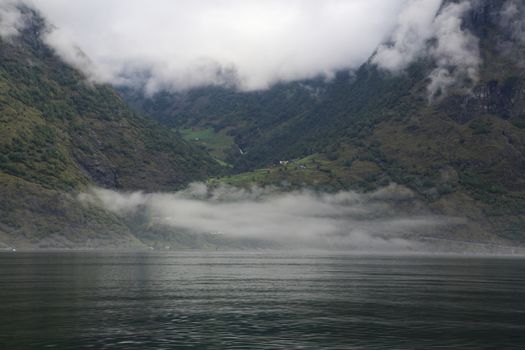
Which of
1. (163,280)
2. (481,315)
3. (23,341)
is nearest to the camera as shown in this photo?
(23,341)

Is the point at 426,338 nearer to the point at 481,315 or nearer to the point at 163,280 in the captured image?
the point at 481,315

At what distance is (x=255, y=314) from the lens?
9144 centimetres

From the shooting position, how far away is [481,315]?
91.4 meters

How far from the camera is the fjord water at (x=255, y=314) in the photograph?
68.4 meters

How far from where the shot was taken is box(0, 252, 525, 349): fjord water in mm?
68375

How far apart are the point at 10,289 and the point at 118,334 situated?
5462 cm

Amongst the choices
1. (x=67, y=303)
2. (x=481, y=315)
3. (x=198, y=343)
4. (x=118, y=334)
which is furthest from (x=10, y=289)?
(x=481, y=315)

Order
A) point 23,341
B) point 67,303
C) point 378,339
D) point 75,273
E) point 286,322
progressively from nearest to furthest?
1. point 23,341
2. point 378,339
3. point 286,322
4. point 67,303
5. point 75,273

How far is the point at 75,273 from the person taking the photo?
162 metres

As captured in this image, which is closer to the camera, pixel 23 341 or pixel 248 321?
pixel 23 341

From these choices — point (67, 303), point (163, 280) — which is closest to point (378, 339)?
point (67, 303)

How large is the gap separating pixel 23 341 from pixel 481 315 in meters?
62.1

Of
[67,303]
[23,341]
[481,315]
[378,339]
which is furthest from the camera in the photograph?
[67,303]

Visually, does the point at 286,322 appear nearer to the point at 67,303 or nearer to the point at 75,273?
the point at 67,303
